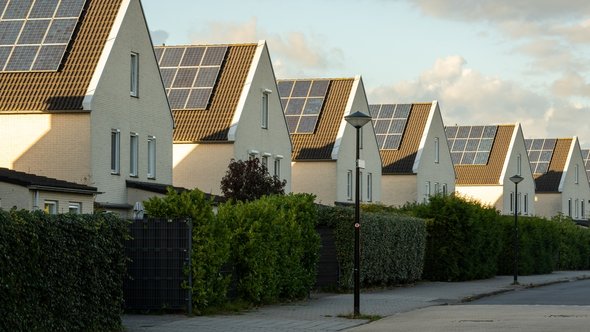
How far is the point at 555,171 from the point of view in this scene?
88.1 meters

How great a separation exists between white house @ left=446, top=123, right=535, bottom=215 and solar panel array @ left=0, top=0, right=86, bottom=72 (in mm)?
41588

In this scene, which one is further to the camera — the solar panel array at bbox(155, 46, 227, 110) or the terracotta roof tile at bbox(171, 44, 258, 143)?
the solar panel array at bbox(155, 46, 227, 110)

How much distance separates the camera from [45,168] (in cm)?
3509

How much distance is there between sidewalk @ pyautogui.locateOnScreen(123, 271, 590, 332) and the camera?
1992cm

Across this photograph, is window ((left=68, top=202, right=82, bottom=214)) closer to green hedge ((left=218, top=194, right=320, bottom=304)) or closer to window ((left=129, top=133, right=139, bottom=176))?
green hedge ((left=218, top=194, right=320, bottom=304))

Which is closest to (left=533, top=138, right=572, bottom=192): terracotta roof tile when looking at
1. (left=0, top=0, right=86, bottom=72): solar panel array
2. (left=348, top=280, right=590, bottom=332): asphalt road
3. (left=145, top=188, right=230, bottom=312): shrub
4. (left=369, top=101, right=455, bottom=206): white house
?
(left=369, top=101, right=455, bottom=206): white house

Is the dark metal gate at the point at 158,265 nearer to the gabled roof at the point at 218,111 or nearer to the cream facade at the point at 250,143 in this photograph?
the cream facade at the point at 250,143

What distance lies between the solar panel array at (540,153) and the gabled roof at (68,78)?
56.8 meters

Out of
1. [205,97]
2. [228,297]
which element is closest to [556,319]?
[228,297]

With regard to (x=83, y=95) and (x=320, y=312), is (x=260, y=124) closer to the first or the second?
(x=83, y=95)

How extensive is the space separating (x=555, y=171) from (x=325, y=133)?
36758 millimetres

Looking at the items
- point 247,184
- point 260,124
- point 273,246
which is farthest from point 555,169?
point 273,246

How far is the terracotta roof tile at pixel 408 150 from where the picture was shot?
64.6 meters

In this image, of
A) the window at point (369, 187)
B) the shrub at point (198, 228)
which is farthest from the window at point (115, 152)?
the window at point (369, 187)
